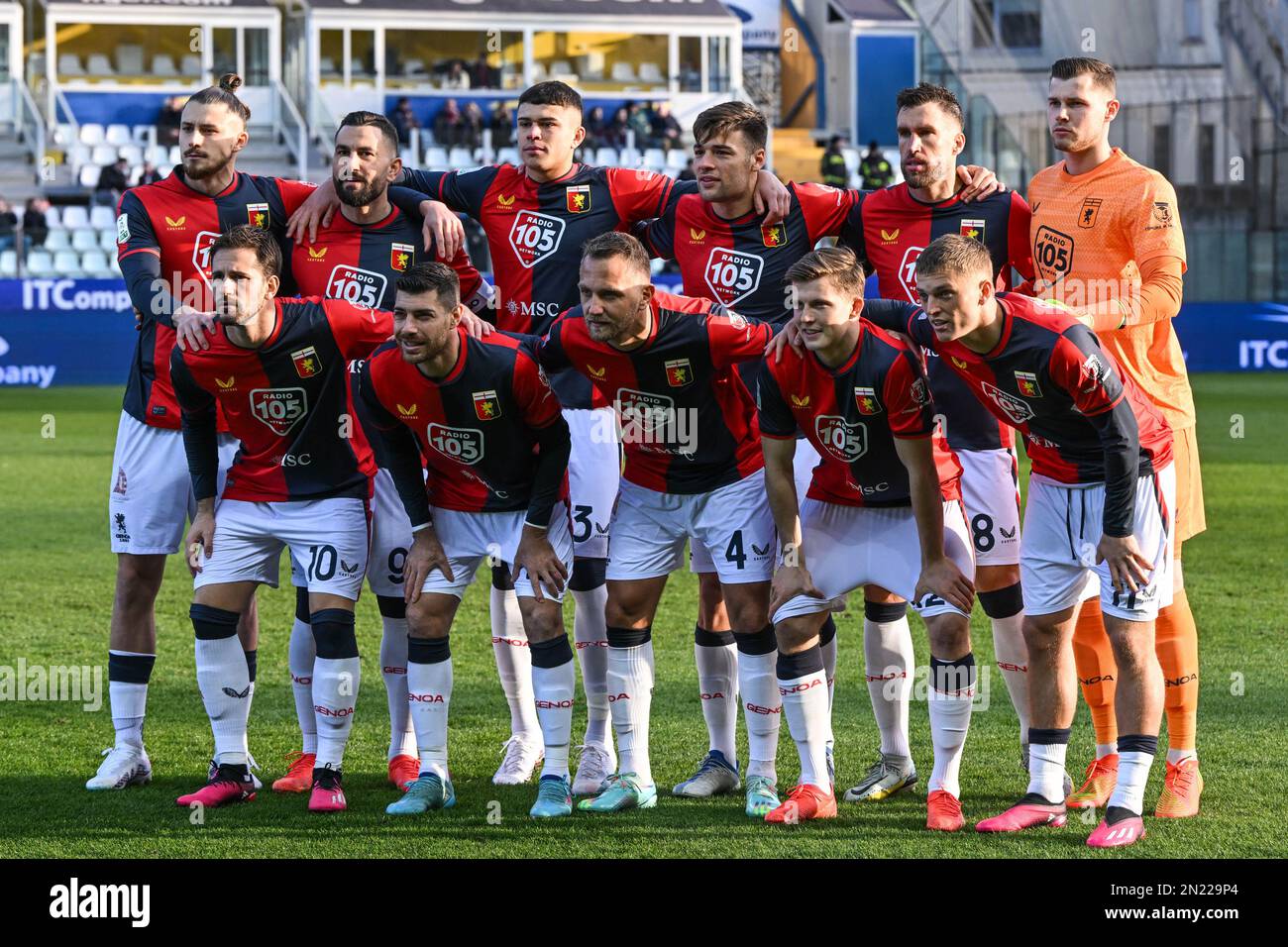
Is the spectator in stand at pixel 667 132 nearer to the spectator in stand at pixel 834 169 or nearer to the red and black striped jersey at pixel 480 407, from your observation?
the spectator in stand at pixel 834 169

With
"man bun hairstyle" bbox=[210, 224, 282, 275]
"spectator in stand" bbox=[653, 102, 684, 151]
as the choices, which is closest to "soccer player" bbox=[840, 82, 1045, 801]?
"man bun hairstyle" bbox=[210, 224, 282, 275]

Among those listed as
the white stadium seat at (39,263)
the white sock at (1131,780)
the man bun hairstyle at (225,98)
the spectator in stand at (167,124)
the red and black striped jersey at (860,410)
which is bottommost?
the white sock at (1131,780)

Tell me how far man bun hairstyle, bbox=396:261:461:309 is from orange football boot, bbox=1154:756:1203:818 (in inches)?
106

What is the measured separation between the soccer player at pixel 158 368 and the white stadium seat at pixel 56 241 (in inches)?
755

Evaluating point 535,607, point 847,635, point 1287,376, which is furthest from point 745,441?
point 1287,376

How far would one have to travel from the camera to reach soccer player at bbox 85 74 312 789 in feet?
18.9

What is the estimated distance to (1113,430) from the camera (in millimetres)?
4754

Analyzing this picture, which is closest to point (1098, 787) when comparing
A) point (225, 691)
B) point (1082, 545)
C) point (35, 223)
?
point (1082, 545)

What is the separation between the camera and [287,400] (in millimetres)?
5484

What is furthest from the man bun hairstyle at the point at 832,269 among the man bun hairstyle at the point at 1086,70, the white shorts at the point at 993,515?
the man bun hairstyle at the point at 1086,70

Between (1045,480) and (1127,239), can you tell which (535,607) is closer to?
(1045,480)

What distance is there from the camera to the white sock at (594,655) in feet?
18.8

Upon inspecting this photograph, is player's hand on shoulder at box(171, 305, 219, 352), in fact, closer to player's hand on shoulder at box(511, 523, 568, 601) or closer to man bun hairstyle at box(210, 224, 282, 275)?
man bun hairstyle at box(210, 224, 282, 275)

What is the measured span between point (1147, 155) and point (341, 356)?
26335mm
